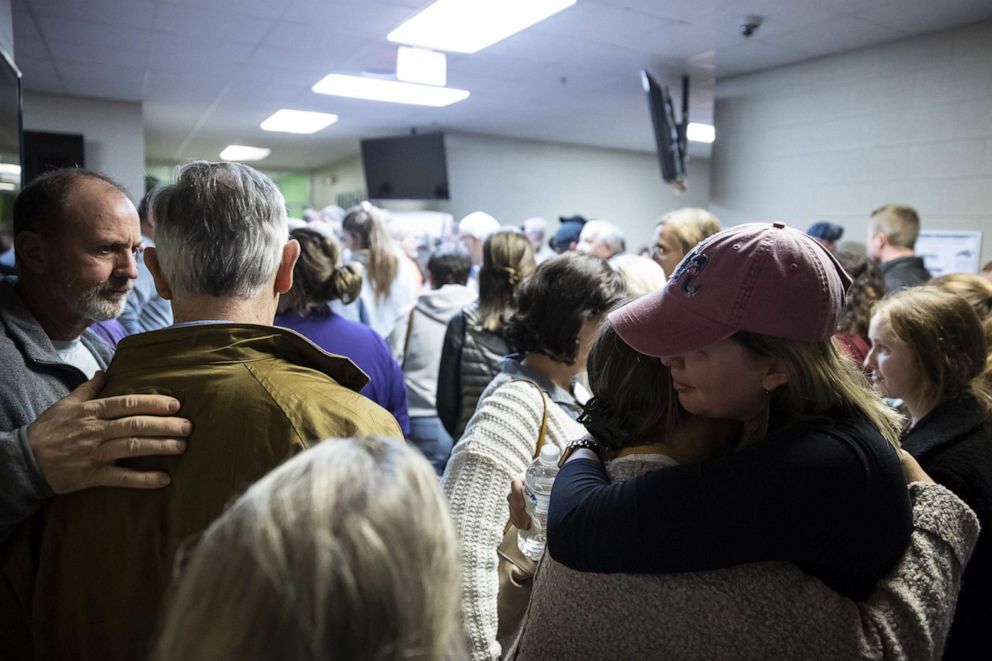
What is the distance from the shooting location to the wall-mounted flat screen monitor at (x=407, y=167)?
8859 millimetres

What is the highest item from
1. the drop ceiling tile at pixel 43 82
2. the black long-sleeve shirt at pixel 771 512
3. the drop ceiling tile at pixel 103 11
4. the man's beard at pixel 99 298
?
the drop ceiling tile at pixel 43 82

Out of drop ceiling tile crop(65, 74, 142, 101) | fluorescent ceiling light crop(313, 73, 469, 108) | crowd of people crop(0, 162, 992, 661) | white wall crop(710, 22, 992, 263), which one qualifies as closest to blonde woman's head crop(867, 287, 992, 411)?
crowd of people crop(0, 162, 992, 661)

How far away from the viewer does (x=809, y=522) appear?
0.83m

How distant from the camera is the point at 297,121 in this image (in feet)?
27.8

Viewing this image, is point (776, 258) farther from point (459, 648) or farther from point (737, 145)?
point (737, 145)

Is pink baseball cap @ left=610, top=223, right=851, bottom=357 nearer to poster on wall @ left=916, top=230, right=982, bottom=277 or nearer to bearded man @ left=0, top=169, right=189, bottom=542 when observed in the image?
bearded man @ left=0, top=169, right=189, bottom=542

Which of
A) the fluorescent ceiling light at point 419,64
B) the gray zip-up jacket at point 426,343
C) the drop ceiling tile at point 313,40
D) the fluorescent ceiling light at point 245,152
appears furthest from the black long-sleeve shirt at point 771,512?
the fluorescent ceiling light at point 245,152

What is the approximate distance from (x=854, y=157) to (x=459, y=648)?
5.21m

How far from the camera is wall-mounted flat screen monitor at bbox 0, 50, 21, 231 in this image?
258 centimetres

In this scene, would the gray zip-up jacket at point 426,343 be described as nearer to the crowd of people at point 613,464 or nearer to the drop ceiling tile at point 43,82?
the crowd of people at point 613,464

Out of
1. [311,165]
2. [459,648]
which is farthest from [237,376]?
[311,165]

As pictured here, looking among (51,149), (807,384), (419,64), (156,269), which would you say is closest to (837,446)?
(807,384)

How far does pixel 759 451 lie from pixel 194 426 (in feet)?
2.52

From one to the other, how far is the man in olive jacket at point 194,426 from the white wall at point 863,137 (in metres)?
4.63
